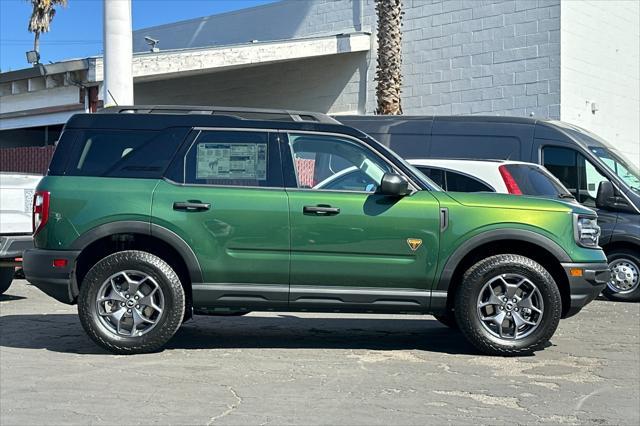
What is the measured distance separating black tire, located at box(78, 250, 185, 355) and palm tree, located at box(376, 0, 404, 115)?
11.2 m

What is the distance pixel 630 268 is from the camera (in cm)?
1091

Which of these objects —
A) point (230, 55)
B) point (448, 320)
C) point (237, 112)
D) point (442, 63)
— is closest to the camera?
point (237, 112)

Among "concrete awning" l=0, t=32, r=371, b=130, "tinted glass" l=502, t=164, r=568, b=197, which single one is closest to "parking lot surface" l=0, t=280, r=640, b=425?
"tinted glass" l=502, t=164, r=568, b=197

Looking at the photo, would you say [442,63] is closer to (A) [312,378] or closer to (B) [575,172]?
(B) [575,172]

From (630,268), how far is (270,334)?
5728 millimetres

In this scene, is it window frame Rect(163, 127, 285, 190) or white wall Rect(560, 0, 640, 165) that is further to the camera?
white wall Rect(560, 0, 640, 165)

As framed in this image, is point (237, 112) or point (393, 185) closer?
point (393, 185)

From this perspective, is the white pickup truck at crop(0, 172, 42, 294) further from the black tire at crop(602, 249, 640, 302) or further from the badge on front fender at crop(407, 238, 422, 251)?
the black tire at crop(602, 249, 640, 302)

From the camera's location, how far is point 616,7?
17859mm

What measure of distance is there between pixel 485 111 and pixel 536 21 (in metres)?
2.14

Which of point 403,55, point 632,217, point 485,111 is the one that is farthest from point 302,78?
point 632,217

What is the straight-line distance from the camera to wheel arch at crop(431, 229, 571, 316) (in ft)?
21.8

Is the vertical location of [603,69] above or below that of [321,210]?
above

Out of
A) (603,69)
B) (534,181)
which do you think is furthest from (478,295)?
(603,69)
